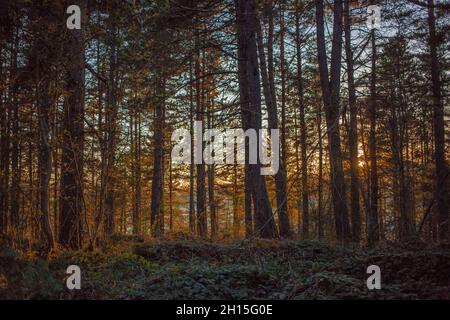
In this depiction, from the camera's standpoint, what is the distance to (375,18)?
12.9 m

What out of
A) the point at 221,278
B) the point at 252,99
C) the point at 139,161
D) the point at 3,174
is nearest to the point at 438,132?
the point at 252,99

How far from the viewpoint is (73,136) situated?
8.60 meters

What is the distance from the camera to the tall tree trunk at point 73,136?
827 cm

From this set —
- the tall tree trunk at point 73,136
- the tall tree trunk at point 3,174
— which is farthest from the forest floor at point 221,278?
the tall tree trunk at point 3,174

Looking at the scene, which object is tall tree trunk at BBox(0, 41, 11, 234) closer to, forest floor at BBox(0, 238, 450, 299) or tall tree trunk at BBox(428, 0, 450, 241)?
forest floor at BBox(0, 238, 450, 299)

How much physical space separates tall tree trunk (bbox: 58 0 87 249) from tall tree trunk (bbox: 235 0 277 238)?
451 centimetres

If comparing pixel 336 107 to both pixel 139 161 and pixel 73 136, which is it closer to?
pixel 139 161

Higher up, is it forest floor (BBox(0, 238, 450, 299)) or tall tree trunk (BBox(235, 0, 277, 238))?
tall tree trunk (BBox(235, 0, 277, 238))

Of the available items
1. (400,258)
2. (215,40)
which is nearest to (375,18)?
(215,40)

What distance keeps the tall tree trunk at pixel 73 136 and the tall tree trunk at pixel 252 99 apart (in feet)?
14.8

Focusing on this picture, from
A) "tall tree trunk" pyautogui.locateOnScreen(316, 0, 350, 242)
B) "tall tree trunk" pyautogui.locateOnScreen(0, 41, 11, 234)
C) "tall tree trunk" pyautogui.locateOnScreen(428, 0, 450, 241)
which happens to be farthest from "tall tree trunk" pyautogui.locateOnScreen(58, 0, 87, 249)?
"tall tree trunk" pyautogui.locateOnScreen(428, 0, 450, 241)

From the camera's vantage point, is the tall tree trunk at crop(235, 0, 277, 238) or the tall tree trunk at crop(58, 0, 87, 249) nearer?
the tall tree trunk at crop(58, 0, 87, 249)

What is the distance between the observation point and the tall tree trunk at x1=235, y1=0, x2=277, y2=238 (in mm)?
11328

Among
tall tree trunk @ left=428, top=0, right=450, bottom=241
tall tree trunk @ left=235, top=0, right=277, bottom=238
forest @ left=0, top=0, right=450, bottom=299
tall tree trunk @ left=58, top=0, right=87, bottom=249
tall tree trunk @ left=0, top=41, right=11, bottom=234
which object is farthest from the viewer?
tall tree trunk @ left=428, top=0, right=450, bottom=241
